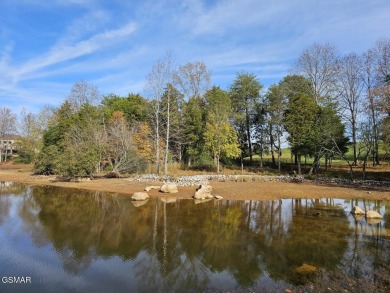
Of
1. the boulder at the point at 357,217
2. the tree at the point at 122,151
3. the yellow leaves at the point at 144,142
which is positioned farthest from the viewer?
the yellow leaves at the point at 144,142

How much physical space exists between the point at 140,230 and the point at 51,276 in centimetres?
469

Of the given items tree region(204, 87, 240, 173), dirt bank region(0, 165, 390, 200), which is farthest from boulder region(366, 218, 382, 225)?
tree region(204, 87, 240, 173)

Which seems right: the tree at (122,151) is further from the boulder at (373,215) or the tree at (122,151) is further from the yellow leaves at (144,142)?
the boulder at (373,215)

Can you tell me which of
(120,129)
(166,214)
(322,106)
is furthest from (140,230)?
(322,106)

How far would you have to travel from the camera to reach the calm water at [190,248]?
749 cm

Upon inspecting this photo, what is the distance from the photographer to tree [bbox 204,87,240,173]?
37.1 metres

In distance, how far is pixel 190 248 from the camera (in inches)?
395

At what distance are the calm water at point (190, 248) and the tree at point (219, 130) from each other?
66.7 ft

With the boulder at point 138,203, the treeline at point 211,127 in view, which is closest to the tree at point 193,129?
the treeline at point 211,127

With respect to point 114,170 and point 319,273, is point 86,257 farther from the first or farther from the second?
point 114,170

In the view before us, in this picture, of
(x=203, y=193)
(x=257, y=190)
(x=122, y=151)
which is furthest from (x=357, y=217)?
(x=122, y=151)

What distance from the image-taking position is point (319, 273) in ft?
26.1

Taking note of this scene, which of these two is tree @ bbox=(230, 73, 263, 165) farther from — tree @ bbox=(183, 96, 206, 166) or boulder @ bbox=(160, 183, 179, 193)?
boulder @ bbox=(160, 183, 179, 193)

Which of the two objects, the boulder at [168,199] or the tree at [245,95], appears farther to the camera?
the tree at [245,95]
